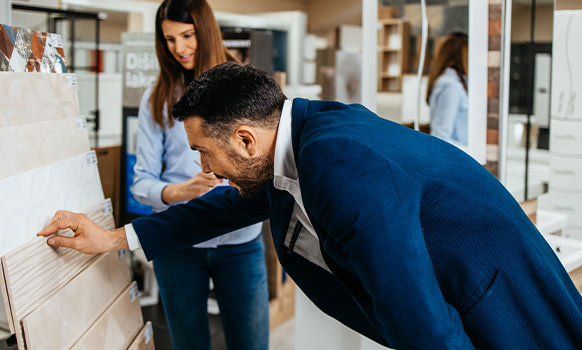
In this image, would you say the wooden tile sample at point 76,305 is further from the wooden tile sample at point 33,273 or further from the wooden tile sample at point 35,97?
the wooden tile sample at point 35,97

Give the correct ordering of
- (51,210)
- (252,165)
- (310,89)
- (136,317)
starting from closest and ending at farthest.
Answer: (252,165)
(51,210)
(136,317)
(310,89)

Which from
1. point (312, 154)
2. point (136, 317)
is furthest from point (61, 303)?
point (312, 154)

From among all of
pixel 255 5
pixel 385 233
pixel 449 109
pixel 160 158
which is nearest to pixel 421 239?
pixel 385 233

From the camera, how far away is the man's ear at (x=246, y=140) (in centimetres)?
109

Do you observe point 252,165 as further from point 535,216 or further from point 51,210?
point 535,216

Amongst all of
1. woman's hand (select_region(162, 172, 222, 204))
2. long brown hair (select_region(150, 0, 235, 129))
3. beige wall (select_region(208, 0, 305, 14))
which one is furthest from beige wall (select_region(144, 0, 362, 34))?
woman's hand (select_region(162, 172, 222, 204))

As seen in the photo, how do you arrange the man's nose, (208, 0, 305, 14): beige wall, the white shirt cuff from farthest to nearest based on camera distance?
(208, 0, 305, 14): beige wall, the white shirt cuff, the man's nose

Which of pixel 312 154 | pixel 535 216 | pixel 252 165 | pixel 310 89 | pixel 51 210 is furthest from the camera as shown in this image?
pixel 310 89

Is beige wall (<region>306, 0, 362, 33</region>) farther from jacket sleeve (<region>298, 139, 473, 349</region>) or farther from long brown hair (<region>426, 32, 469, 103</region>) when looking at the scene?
jacket sleeve (<region>298, 139, 473, 349</region>)

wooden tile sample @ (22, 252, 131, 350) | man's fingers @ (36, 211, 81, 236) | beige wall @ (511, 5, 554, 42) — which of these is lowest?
wooden tile sample @ (22, 252, 131, 350)

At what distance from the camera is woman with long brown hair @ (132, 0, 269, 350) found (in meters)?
1.75

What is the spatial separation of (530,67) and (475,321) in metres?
1.65

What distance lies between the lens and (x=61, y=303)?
1.24 m

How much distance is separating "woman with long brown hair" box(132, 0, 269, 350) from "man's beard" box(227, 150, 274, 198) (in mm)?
547
